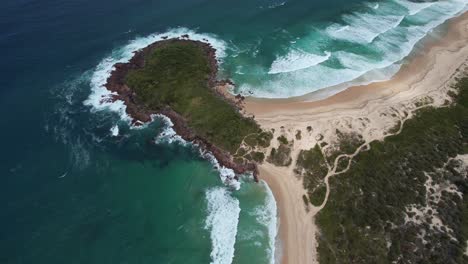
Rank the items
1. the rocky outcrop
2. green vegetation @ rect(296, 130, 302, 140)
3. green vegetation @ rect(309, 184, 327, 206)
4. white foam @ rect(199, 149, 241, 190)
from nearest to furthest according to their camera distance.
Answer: green vegetation @ rect(309, 184, 327, 206) → white foam @ rect(199, 149, 241, 190) → the rocky outcrop → green vegetation @ rect(296, 130, 302, 140)

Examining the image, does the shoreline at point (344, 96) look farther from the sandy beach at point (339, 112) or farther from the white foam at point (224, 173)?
the white foam at point (224, 173)

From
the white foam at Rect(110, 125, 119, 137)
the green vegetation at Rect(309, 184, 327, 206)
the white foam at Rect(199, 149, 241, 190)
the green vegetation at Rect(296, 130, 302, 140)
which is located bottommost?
the green vegetation at Rect(309, 184, 327, 206)

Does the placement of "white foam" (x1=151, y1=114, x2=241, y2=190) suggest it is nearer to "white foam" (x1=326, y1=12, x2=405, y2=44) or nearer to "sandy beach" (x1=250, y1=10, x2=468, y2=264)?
"sandy beach" (x1=250, y1=10, x2=468, y2=264)

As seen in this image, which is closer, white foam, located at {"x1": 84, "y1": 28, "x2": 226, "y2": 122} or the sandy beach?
the sandy beach

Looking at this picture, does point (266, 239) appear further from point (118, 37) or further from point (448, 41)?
point (448, 41)

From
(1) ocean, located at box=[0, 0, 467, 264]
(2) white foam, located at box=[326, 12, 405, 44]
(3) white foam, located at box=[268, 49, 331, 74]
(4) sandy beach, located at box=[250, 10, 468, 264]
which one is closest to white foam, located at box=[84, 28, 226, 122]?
(1) ocean, located at box=[0, 0, 467, 264]

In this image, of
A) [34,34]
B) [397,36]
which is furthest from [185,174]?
[397,36]

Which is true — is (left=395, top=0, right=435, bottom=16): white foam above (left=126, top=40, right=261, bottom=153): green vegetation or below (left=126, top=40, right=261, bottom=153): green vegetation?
above
